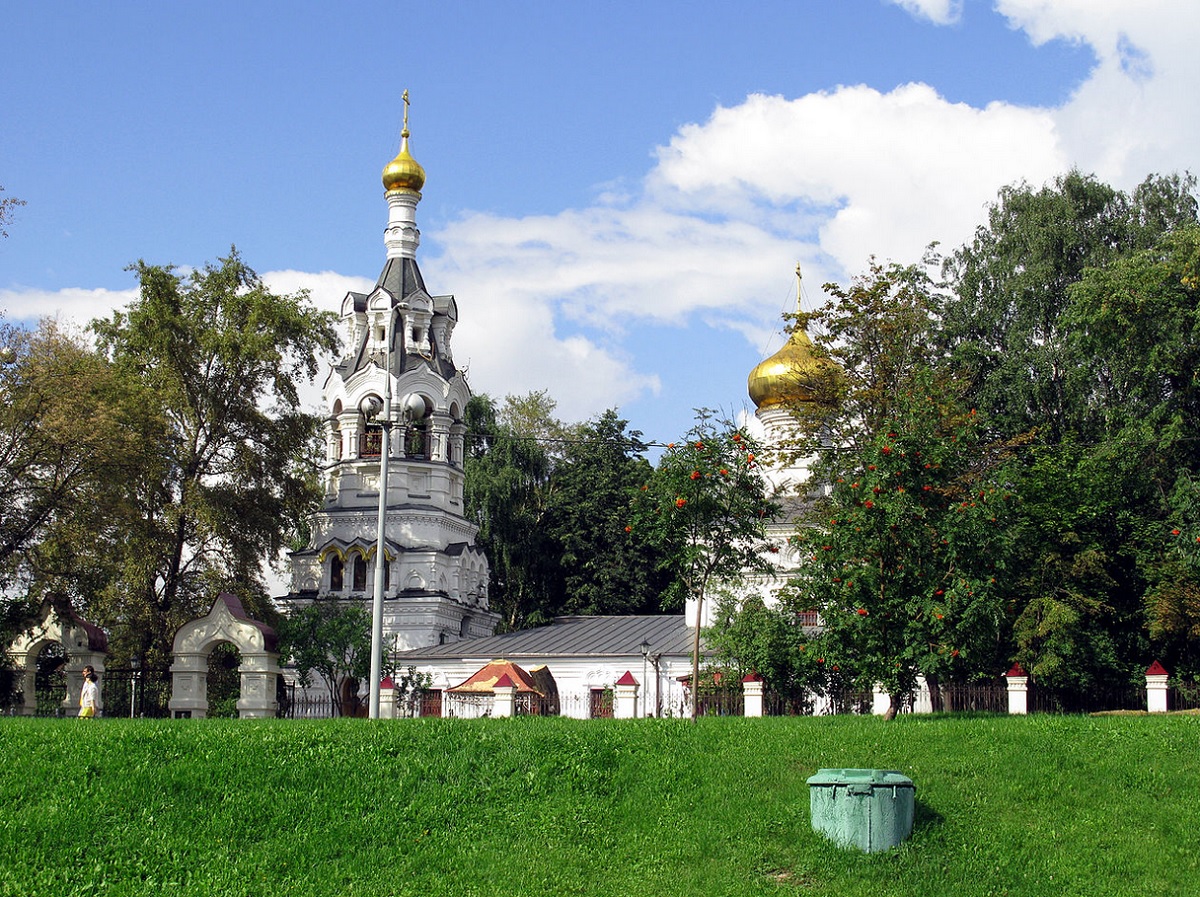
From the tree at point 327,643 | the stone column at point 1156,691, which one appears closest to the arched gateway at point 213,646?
the tree at point 327,643

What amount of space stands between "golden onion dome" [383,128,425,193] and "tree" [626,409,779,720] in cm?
1956

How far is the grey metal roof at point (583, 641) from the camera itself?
34938 mm

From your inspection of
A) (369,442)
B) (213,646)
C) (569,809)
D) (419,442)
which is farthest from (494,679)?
(569,809)

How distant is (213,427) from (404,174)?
9962mm

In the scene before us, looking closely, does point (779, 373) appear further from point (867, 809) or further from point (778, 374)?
point (867, 809)

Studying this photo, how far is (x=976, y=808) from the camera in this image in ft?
48.5

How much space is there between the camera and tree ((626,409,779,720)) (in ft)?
73.8

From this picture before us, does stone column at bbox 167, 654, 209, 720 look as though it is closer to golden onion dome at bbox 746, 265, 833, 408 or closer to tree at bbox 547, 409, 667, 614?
golden onion dome at bbox 746, 265, 833, 408

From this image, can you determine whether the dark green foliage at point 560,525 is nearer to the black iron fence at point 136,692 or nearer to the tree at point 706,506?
the black iron fence at point 136,692

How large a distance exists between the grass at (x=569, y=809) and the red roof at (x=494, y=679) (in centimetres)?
1291

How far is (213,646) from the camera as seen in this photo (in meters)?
23.8

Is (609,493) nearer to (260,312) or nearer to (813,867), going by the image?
(260,312)

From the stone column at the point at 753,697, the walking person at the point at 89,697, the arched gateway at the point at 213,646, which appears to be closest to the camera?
the walking person at the point at 89,697

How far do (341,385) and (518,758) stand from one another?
82.5 ft
